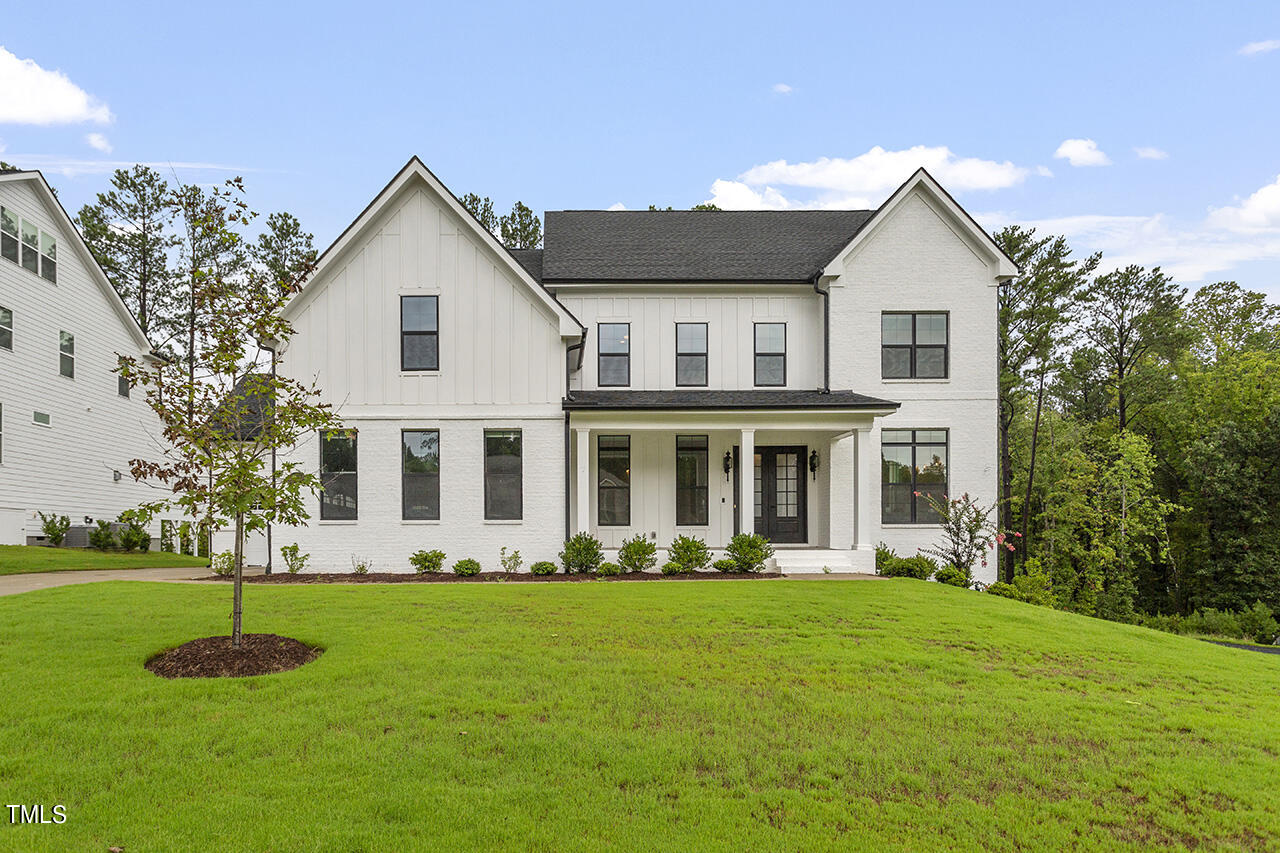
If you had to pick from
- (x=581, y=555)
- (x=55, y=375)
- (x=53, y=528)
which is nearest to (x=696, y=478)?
(x=581, y=555)

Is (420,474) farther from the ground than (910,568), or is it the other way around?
(420,474)

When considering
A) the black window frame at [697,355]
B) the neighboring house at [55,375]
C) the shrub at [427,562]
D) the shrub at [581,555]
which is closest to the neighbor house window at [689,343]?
the black window frame at [697,355]

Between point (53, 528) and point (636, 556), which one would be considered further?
point (53, 528)

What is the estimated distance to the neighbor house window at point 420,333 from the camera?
52.5ft

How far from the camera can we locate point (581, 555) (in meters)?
15.1

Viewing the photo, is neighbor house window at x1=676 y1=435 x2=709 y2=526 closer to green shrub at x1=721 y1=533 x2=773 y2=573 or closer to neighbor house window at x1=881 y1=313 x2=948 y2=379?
green shrub at x1=721 y1=533 x2=773 y2=573

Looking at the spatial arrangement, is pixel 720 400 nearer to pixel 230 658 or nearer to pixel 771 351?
pixel 771 351

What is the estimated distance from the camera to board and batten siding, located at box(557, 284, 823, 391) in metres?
18.1

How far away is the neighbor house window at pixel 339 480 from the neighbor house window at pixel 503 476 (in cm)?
294

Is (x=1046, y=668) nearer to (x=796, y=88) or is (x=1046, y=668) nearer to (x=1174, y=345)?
(x=796, y=88)

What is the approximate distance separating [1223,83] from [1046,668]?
18919 millimetres

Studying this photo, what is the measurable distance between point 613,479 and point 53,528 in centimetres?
1712

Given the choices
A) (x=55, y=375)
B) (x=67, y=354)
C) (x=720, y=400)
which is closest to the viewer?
(x=720, y=400)

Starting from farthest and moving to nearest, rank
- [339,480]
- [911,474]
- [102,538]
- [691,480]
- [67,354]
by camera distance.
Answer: [67,354]
[102,538]
[691,480]
[911,474]
[339,480]
